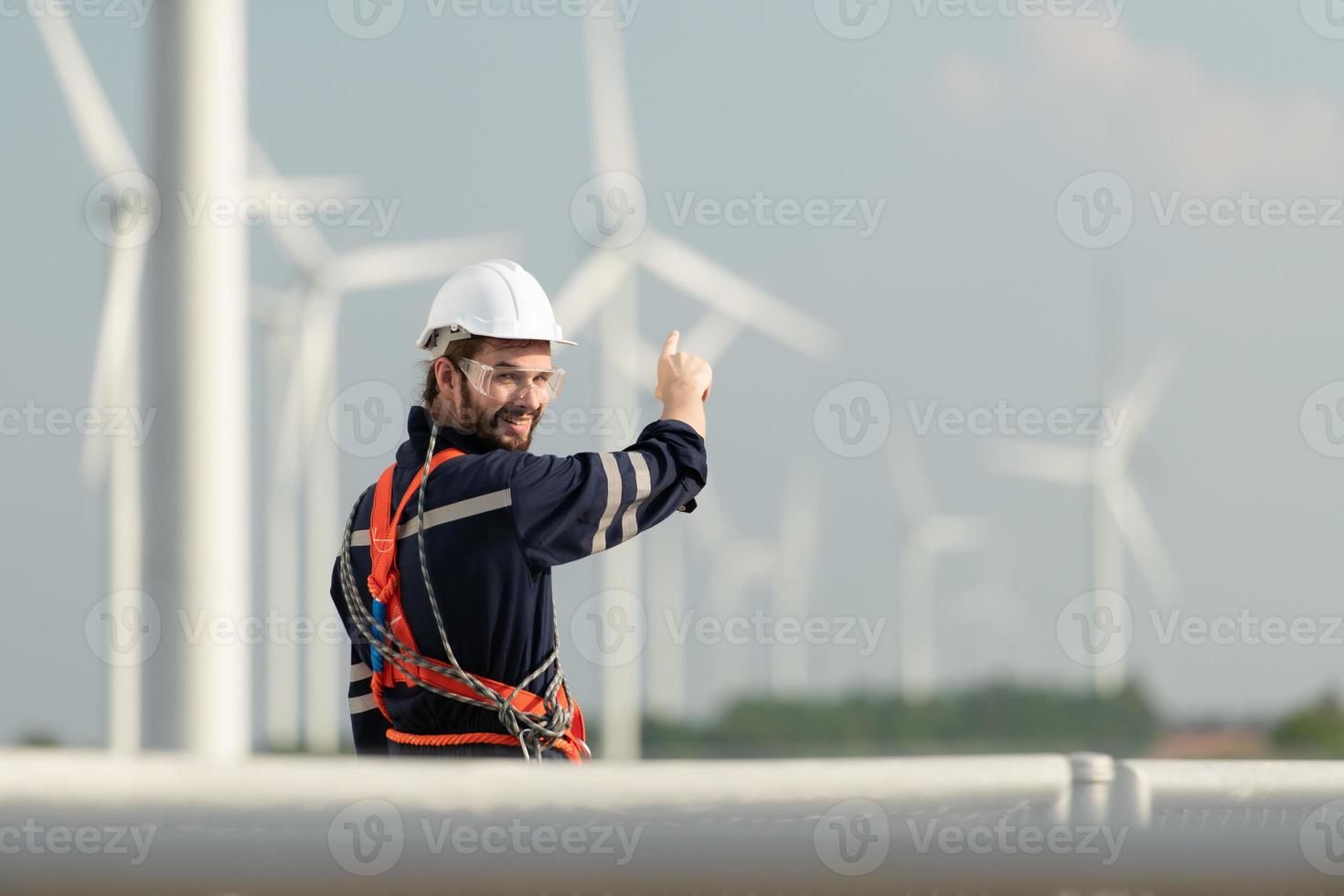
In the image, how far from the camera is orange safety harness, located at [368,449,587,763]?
237 inches

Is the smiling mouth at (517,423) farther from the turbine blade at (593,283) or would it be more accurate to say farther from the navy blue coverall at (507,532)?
the turbine blade at (593,283)

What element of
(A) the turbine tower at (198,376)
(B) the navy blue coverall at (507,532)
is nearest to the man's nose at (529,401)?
(B) the navy blue coverall at (507,532)

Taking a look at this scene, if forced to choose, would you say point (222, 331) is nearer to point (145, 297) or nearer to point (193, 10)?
point (145, 297)

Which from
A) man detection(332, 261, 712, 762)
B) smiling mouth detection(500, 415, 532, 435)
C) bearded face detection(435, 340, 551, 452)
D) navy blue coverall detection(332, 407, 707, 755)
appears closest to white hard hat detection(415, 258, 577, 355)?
man detection(332, 261, 712, 762)

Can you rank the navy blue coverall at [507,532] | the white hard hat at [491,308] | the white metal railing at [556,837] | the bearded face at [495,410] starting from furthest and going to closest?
the white hard hat at [491,308]
the bearded face at [495,410]
the navy blue coverall at [507,532]
the white metal railing at [556,837]

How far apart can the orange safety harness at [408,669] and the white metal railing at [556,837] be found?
305cm

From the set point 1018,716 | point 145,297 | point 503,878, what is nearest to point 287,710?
point 145,297

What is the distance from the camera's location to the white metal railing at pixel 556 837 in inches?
101

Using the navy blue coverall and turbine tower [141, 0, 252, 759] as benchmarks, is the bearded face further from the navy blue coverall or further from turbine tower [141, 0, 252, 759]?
turbine tower [141, 0, 252, 759]

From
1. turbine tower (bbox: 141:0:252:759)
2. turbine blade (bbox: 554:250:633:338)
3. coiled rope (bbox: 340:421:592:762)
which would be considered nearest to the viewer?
coiled rope (bbox: 340:421:592:762)

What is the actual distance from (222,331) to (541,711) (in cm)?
413

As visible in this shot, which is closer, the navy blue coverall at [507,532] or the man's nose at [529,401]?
the navy blue coverall at [507,532]

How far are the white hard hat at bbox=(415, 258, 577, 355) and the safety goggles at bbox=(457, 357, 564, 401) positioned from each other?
20 centimetres

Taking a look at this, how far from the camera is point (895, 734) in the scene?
112812 mm
